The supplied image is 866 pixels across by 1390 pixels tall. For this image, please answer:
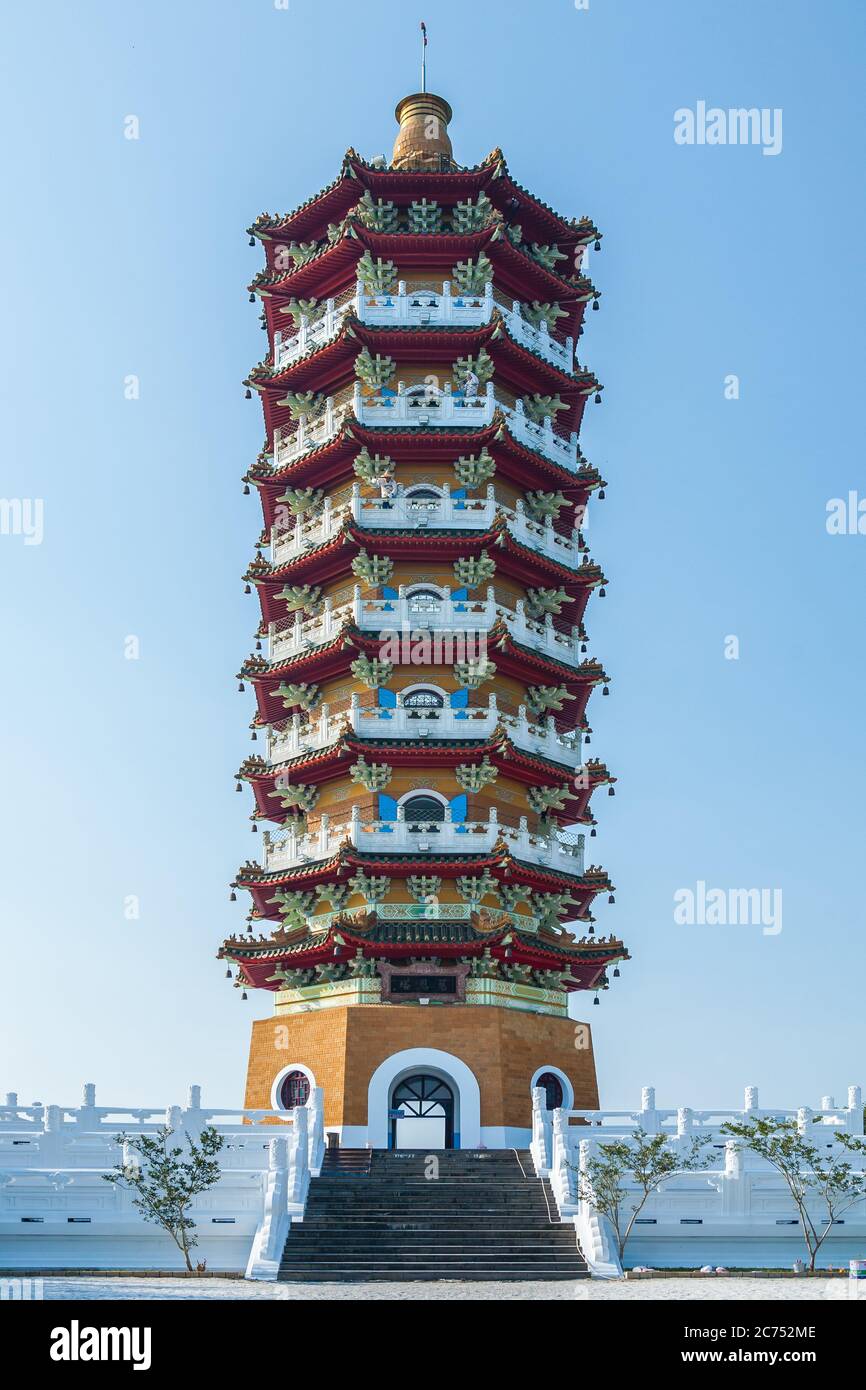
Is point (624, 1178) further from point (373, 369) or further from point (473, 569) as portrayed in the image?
point (373, 369)

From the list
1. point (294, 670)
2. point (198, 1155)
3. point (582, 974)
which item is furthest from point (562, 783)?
point (198, 1155)

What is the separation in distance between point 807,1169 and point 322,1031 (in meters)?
11.5

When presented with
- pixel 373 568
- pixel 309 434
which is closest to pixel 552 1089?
pixel 373 568

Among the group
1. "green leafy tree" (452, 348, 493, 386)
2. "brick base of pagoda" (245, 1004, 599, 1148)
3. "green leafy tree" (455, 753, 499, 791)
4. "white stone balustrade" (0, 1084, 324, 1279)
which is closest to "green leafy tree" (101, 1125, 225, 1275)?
"white stone balustrade" (0, 1084, 324, 1279)

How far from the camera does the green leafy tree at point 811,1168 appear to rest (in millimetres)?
25359

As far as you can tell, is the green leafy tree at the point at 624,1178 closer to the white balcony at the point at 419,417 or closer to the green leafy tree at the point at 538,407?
the white balcony at the point at 419,417

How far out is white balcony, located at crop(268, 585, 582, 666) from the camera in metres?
35.0

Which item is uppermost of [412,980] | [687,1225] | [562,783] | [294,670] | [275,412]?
[275,412]

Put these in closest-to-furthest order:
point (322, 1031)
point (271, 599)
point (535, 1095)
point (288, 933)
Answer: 1. point (535, 1095)
2. point (322, 1031)
3. point (288, 933)
4. point (271, 599)

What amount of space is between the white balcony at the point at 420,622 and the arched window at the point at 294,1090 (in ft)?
34.8

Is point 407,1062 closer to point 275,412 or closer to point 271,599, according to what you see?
point 271,599

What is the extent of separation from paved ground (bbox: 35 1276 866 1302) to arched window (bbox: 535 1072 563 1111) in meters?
10.4

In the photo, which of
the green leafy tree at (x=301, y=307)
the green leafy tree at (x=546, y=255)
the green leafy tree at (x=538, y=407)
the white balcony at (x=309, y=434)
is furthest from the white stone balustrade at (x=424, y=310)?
the green leafy tree at (x=546, y=255)

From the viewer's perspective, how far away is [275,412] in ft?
133
